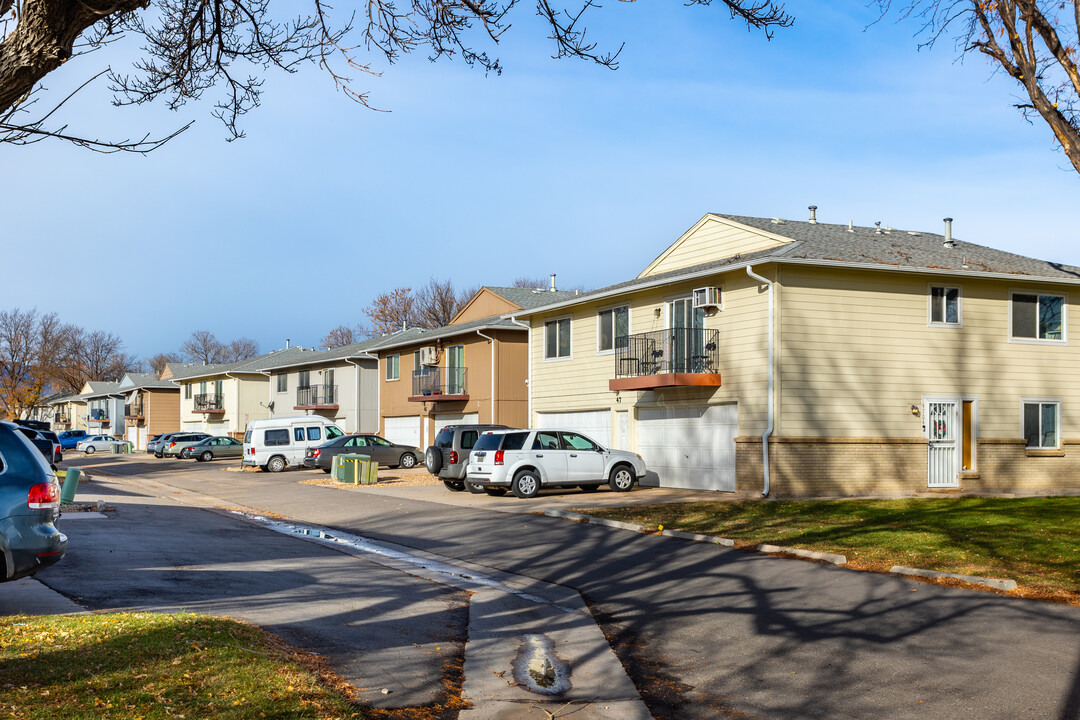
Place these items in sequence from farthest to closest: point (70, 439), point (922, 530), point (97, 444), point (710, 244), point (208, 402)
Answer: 1. point (70, 439)
2. point (97, 444)
3. point (208, 402)
4. point (710, 244)
5. point (922, 530)

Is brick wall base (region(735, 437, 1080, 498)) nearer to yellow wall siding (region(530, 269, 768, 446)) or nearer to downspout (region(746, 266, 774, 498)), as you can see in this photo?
downspout (region(746, 266, 774, 498))

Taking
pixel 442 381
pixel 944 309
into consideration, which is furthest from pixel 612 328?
pixel 442 381

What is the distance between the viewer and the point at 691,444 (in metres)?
25.2

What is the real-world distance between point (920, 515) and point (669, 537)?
5.32m

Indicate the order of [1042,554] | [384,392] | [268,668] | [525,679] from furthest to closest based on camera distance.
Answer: [384,392], [1042,554], [525,679], [268,668]

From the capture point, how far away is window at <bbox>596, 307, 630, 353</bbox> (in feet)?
92.4

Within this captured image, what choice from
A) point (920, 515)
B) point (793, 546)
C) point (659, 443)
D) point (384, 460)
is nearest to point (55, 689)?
point (793, 546)

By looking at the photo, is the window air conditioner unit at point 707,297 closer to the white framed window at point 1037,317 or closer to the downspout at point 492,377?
the white framed window at point 1037,317

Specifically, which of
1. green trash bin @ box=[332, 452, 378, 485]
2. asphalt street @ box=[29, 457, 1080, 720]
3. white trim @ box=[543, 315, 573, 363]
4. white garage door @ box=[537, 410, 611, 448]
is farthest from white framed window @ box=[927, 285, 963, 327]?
green trash bin @ box=[332, 452, 378, 485]

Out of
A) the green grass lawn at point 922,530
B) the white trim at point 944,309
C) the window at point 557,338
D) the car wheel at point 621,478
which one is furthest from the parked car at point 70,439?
the white trim at point 944,309

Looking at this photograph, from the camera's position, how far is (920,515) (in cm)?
1792

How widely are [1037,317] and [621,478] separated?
11751 mm

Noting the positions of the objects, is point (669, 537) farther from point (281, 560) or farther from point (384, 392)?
point (384, 392)

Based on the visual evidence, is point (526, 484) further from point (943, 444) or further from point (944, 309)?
point (944, 309)
